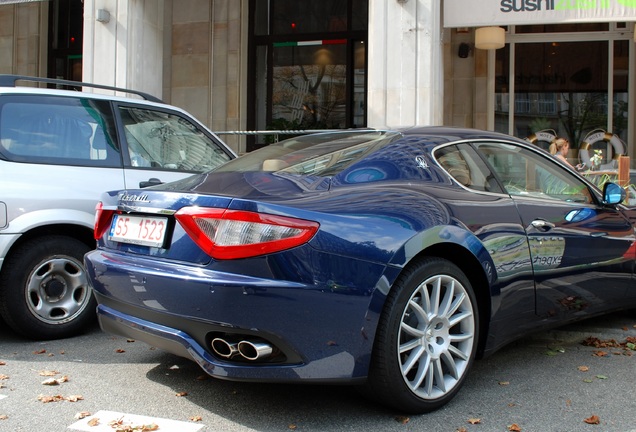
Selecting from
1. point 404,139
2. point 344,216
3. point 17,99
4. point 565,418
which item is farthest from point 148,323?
point 17,99

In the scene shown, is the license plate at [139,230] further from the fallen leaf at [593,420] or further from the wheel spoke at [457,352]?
the fallen leaf at [593,420]

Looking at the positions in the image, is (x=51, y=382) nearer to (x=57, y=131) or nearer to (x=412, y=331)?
(x=57, y=131)

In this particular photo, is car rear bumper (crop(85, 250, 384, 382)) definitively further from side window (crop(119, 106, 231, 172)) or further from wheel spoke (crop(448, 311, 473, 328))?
side window (crop(119, 106, 231, 172))

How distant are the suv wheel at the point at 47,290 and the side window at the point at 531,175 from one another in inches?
118

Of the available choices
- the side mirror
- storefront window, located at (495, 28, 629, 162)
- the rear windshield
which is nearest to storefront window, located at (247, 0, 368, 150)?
storefront window, located at (495, 28, 629, 162)

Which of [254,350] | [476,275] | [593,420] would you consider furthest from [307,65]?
[254,350]

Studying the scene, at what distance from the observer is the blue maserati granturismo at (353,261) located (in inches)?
120

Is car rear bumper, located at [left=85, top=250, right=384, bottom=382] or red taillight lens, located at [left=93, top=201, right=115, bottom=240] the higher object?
red taillight lens, located at [left=93, top=201, right=115, bottom=240]

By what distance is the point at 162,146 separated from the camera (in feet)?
18.5

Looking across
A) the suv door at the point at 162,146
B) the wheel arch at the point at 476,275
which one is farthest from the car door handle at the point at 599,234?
the suv door at the point at 162,146

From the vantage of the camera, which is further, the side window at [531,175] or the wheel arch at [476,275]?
the side window at [531,175]

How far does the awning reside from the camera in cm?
1020

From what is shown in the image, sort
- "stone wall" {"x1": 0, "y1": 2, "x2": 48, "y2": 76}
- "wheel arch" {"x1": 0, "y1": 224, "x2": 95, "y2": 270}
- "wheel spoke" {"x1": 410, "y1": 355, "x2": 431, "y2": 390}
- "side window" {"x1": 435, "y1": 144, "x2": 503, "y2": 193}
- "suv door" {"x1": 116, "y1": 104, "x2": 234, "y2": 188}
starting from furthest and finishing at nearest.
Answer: "stone wall" {"x1": 0, "y1": 2, "x2": 48, "y2": 76} < "suv door" {"x1": 116, "y1": 104, "x2": 234, "y2": 188} < "wheel arch" {"x1": 0, "y1": 224, "x2": 95, "y2": 270} < "side window" {"x1": 435, "y1": 144, "x2": 503, "y2": 193} < "wheel spoke" {"x1": 410, "y1": 355, "x2": 431, "y2": 390}

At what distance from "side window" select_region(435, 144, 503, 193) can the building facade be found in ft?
19.5
